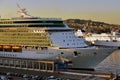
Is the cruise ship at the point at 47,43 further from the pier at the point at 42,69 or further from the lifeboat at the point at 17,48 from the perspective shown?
the pier at the point at 42,69

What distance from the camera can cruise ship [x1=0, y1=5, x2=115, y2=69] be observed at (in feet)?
139

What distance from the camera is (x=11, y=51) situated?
151ft

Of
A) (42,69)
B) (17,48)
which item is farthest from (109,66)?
(42,69)

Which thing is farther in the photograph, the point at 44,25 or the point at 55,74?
the point at 44,25

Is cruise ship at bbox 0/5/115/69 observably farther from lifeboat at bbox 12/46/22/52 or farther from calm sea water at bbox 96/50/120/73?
calm sea water at bbox 96/50/120/73

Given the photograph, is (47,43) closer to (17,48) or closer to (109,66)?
(17,48)

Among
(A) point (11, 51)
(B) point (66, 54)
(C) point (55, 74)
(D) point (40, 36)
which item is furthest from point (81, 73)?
(A) point (11, 51)

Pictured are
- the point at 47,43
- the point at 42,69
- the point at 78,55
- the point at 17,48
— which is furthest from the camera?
the point at 17,48

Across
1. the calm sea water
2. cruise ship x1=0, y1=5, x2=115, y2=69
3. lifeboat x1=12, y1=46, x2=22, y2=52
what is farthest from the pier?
the calm sea water

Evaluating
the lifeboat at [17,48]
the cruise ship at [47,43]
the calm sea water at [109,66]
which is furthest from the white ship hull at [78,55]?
the calm sea water at [109,66]

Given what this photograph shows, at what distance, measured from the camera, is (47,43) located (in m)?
42.9

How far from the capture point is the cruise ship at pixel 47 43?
42.5 meters

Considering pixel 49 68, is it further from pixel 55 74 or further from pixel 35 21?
pixel 35 21

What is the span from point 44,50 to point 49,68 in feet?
9.88
